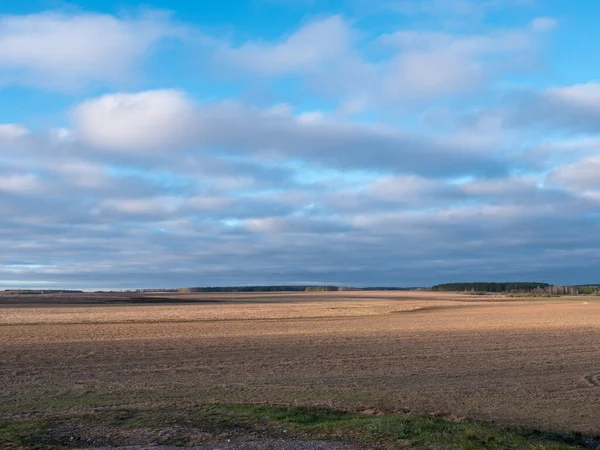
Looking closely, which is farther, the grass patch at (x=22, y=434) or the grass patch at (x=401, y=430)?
the grass patch at (x=22, y=434)

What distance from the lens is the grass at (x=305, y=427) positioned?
10406 millimetres

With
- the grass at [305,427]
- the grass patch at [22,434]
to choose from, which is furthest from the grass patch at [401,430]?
the grass patch at [22,434]

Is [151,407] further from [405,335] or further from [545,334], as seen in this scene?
[545,334]

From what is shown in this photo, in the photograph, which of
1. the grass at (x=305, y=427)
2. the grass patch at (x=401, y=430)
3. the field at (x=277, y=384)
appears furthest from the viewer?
the field at (x=277, y=384)

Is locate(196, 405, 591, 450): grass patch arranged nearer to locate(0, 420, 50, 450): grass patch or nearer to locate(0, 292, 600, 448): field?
locate(0, 292, 600, 448): field

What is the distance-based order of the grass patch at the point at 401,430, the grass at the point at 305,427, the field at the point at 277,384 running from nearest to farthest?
the grass patch at the point at 401,430 < the grass at the point at 305,427 < the field at the point at 277,384

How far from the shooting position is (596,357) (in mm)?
25438

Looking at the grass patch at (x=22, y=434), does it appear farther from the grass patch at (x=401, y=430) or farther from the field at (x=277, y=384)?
the grass patch at (x=401, y=430)

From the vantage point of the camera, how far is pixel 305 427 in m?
11.7

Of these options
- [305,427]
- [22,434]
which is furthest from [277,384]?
[22,434]

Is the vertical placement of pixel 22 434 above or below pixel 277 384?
above

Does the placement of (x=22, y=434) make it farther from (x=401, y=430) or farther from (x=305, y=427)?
(x=401, y=430)

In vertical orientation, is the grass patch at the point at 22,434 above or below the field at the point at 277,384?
above

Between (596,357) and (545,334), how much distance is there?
11397 millimetres
